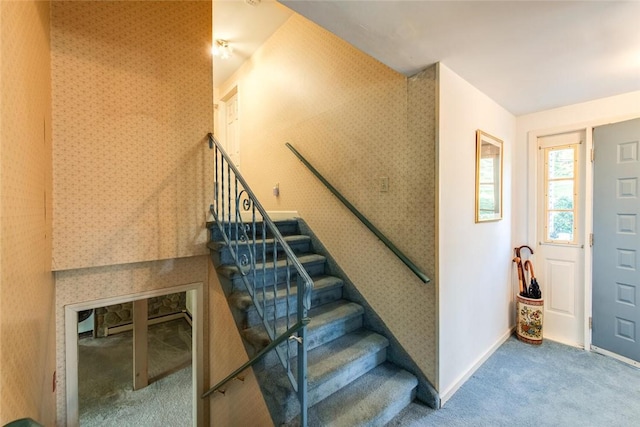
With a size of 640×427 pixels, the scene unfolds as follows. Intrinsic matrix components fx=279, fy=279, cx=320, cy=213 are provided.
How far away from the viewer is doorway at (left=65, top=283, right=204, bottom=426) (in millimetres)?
2062

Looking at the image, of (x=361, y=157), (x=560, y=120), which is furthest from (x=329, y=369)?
(x=560, y=120)

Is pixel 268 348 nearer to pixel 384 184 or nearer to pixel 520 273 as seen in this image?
pixel 384 184

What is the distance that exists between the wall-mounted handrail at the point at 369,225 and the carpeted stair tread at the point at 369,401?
0.78 metres

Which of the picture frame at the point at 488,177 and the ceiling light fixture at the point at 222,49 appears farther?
the ceiling light fixture at the point at 222,49

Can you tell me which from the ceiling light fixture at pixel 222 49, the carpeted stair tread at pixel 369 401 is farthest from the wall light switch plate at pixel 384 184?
the ceiling light fixture at pixel 222 49

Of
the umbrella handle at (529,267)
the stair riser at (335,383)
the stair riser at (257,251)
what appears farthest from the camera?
the umbrella handle at (529,267)

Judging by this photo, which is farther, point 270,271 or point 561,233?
point 561,233

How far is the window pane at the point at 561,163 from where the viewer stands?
114 inches

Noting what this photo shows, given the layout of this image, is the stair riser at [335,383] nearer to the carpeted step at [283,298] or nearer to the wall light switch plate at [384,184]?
the carpeted step at [283,298]

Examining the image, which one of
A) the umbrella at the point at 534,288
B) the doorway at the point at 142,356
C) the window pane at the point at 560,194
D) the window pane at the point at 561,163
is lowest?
the doorway at the point at 142,356

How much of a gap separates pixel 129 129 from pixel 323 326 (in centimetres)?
212

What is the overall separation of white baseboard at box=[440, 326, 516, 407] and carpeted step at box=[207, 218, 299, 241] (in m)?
1.92

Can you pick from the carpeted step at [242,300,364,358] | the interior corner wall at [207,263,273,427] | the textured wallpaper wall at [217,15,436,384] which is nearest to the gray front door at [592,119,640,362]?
the textured wallpaper wall at [217,15,436,384]

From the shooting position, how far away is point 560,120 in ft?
9.48
